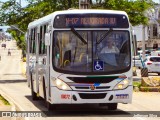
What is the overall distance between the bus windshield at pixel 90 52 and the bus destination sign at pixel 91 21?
0.62ft

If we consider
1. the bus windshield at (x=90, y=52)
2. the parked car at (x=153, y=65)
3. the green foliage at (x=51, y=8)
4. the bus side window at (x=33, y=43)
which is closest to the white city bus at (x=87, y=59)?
the bus windshield at (x=90, y=52)

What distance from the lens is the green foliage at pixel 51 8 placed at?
36875 millimetres

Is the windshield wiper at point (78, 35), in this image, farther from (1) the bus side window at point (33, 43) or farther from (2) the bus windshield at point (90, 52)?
(1) the bus side window at point (33, 43)

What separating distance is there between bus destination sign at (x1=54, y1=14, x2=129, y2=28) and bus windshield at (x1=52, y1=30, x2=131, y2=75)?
190mm

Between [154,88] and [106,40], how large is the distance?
10.4 m

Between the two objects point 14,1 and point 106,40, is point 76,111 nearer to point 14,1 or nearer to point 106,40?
point 106,40

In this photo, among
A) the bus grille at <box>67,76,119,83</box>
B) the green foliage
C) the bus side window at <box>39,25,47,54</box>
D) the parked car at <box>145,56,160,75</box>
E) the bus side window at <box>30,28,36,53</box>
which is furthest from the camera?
the parked car at <box>145,56,160,75</box>

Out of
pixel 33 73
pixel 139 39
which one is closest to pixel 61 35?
pixel 33 73

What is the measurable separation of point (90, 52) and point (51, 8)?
2222 cm

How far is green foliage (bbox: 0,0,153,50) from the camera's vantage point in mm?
36875

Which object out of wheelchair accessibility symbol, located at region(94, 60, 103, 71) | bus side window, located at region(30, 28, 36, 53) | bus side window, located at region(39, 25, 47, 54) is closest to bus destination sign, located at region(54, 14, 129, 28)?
wheelchair accessibility symbol, located at region(94, 60, 103, 71)

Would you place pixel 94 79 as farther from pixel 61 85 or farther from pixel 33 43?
pixel 33 43

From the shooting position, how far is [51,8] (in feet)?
120

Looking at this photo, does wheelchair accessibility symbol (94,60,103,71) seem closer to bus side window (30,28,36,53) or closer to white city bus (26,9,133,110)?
white city bus (26,9,133,110)
